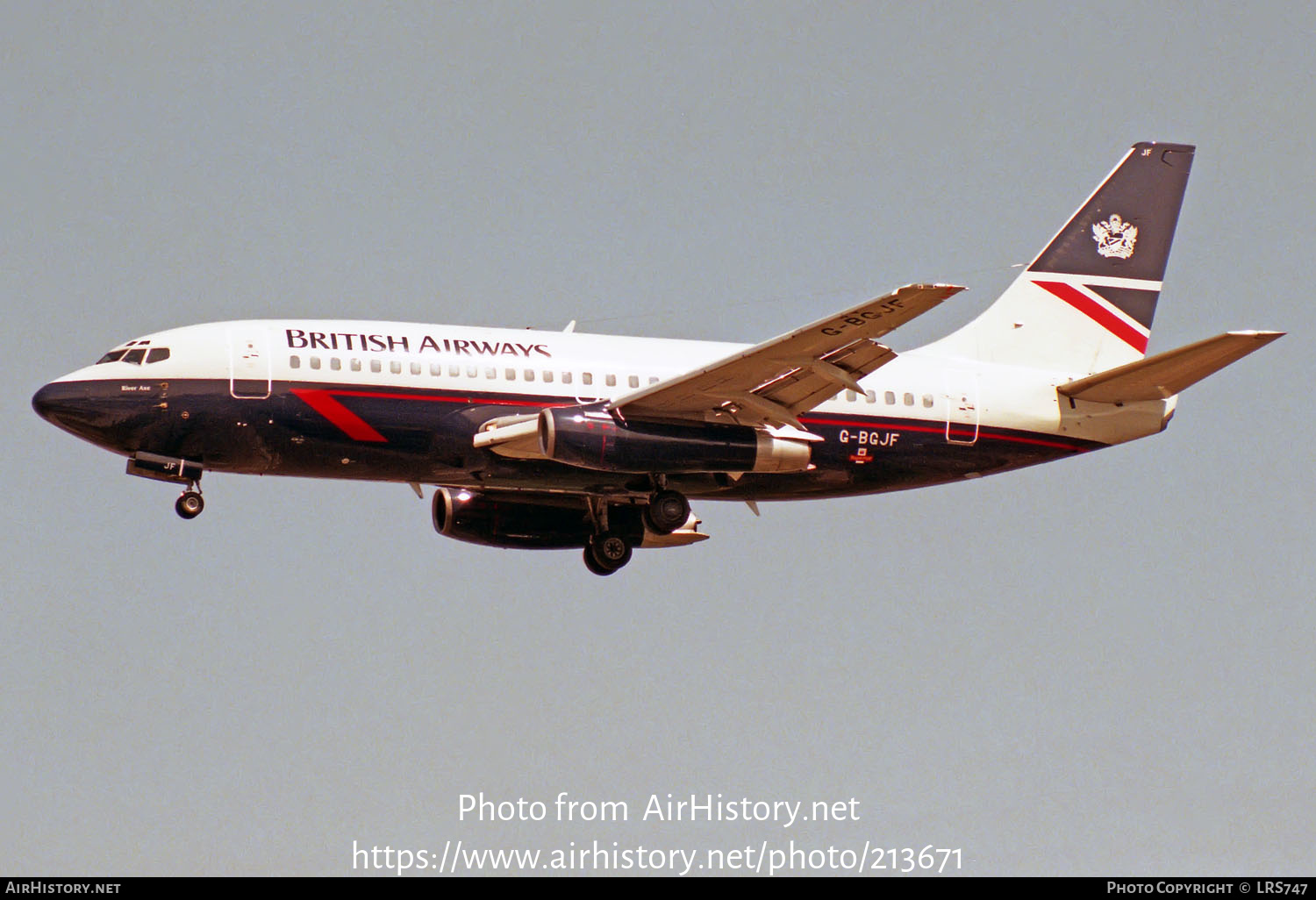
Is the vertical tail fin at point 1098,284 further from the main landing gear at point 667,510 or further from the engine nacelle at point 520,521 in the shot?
the engine nacelle at point 520,521

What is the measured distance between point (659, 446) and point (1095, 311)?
1180 centimetres

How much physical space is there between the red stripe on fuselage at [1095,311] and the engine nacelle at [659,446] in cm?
857

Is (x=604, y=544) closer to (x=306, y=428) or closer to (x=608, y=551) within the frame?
(x=608, y=551)

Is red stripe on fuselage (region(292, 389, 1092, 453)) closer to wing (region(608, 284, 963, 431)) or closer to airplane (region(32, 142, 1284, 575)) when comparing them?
airplane (region(32, 142, 1284, 575))

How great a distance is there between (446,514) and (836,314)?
12.7 meters

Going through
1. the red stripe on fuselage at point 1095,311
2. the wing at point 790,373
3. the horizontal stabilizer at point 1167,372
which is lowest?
the wing at point 790,373

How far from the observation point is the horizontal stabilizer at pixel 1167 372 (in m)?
36.4

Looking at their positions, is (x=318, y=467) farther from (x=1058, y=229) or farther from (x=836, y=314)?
(x=1058, y=229)

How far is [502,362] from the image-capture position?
38438 millimetres

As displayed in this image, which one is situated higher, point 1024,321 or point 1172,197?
point 1172,197

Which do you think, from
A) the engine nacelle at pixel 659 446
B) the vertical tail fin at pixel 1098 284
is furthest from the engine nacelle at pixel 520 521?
the vertical tail fin at pixel 1098 284

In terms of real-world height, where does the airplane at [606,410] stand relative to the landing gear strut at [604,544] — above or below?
above

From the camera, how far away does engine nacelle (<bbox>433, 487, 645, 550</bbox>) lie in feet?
140

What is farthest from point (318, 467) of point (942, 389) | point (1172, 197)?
point (1172, 197)
